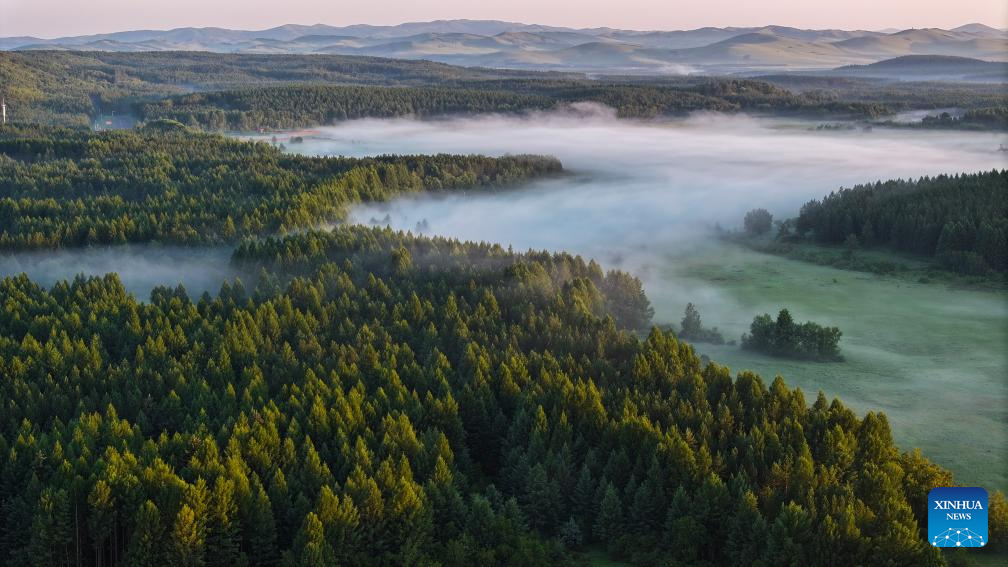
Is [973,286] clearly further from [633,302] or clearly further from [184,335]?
[184,335]

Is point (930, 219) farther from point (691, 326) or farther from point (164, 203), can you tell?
point (164, 203)

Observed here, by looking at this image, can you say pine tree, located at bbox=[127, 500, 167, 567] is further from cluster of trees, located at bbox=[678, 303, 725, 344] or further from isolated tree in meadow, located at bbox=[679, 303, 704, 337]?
isolated tree in meadow, located at bbox=[679, 303, 704, 337]

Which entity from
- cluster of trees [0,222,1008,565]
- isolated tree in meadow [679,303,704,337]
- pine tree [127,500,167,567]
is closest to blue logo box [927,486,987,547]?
cluster of trees [0,222,1008,565]

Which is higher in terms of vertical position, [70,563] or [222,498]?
[222,498]

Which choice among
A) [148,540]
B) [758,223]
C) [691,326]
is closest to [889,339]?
[691,326]

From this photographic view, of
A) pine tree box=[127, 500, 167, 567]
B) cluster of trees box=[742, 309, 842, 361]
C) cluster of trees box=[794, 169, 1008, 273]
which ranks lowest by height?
pine tree box=[127, 500, 167, 567]

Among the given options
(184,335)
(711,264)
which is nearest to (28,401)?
(184,335)

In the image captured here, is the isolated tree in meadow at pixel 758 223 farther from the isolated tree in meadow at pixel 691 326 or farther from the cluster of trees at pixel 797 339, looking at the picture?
the cluster of trees at pixel 797 339
